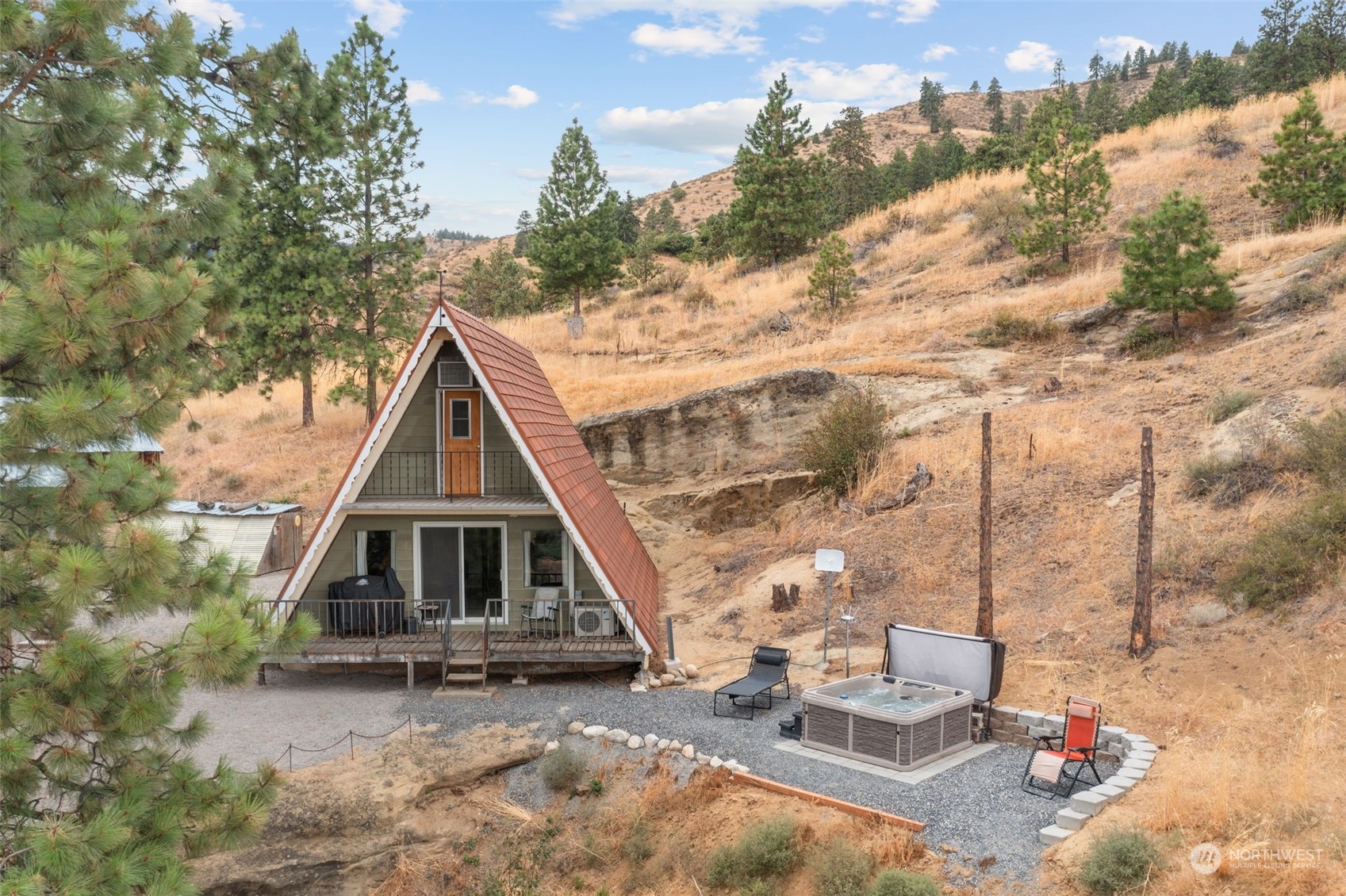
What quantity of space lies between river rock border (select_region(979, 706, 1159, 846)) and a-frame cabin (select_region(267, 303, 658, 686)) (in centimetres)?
527

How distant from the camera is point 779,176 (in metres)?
41.3

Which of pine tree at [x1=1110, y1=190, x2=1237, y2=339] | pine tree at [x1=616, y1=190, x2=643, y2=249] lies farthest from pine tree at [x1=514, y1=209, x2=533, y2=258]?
pine tree at [x1=1110, y1=190, x2=1237, y2=339]

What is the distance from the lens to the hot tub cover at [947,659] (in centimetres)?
1209

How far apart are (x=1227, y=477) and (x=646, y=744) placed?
11.5 m

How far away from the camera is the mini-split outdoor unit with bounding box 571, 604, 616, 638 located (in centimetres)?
1495

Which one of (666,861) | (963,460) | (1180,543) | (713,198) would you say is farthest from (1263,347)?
(713,198)

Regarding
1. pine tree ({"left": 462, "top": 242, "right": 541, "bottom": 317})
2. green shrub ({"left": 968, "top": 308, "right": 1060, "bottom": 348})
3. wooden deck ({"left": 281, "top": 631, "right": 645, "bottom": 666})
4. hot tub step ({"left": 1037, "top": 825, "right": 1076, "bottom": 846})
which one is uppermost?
pine tree ({"left": 462, "top": 242, "right": 541, "bottom": 317})

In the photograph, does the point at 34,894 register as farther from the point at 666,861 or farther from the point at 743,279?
the point at 743,279

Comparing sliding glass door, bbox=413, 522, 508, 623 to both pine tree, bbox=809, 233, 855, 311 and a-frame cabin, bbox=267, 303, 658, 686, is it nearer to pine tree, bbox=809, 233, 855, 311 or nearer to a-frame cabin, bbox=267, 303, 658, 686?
a-frame cabin, bbox=267, 303, 658, 686

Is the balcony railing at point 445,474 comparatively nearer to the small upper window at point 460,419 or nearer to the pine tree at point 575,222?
the small upper window at point 460,419

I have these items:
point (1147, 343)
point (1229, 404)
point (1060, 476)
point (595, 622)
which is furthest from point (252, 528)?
point (1147, 343)

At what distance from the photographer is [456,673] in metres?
14.3

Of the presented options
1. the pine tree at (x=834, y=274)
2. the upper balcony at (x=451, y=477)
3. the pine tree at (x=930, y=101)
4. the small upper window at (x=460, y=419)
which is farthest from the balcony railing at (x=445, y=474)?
the pine tree at (x=930, y=101)

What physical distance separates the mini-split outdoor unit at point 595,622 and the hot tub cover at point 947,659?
4443mm
